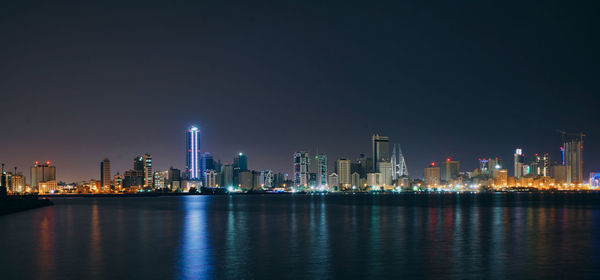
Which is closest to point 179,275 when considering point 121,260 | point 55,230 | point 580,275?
point 121,260

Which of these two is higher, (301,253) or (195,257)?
(195,257)

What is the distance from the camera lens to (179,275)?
24750 mm

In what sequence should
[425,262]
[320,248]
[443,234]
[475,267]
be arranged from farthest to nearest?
[443,234]
[320,248]
[425,262]
[475,267]

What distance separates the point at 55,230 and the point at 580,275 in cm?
4457

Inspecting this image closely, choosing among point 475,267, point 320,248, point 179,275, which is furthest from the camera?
point 320,248

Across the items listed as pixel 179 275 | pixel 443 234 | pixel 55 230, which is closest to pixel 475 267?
pixel 179 275

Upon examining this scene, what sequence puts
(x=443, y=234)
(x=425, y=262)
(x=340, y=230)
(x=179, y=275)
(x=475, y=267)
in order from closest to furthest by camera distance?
(x=179, y=275) → (x=475, y=267) → (x=425, y=262) → (x=443, y=234) → (x=340, y=230)

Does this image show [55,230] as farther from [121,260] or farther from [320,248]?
[320,248]

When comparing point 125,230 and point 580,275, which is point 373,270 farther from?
point 125,230

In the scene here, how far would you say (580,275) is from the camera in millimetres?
24781

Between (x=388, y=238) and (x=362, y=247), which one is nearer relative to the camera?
(x=362, y=247)

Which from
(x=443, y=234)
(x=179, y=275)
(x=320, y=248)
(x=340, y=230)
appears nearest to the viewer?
(x=179, y=275)

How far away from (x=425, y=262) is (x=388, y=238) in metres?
13.1

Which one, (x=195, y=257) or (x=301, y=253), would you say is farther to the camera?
(x=301, y=253)
